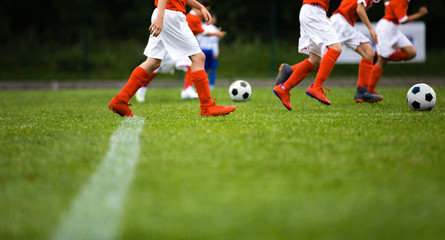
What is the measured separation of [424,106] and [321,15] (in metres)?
1.63

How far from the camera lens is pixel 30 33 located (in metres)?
22.3

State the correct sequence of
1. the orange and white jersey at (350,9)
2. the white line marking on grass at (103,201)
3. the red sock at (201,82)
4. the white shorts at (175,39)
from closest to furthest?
the white line marking on grass at (103,201) → the white shorts at (175,39) → the red sock at (201,82) → the orange and white jersey at (350,9)

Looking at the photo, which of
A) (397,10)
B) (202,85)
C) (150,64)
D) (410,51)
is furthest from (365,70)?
(150,64)

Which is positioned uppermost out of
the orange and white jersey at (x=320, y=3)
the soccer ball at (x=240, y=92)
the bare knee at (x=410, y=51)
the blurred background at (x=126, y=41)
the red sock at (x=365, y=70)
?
the orange and white jersey at (x=320, y=3)

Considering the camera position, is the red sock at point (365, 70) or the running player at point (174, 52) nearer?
the running player at point (174, 52)

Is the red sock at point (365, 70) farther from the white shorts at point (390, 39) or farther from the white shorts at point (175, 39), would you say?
the white shorts at point (175, 39)

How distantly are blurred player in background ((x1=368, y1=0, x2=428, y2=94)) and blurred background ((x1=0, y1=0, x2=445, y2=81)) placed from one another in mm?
10136

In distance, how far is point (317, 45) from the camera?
20.9ft

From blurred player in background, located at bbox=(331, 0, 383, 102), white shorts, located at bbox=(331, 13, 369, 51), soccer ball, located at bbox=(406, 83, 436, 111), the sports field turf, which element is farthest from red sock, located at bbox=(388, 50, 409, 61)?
the sports field turf

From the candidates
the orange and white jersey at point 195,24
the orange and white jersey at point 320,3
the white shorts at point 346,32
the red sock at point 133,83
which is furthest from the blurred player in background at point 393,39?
the red sock at point 133,83

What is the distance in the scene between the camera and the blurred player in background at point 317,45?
621 cm

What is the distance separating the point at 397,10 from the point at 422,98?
2.40 metres

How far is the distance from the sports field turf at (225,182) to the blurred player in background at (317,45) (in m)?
1.64

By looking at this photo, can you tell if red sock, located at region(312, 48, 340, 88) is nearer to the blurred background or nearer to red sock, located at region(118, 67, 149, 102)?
red sock, located at region(118, 67, 149, 102)
